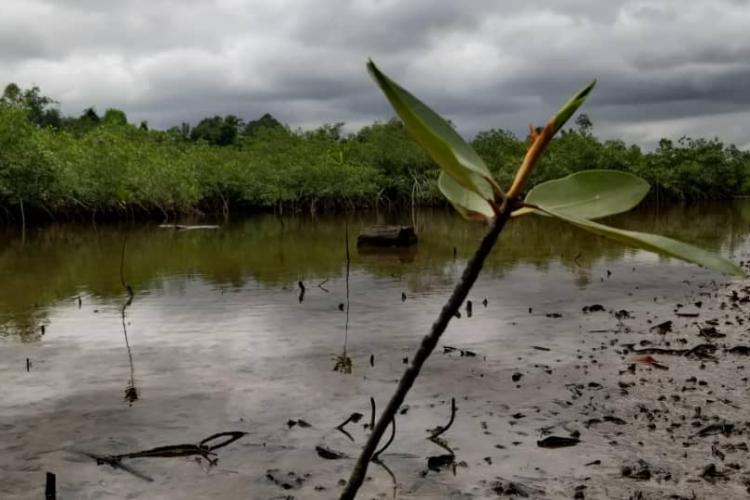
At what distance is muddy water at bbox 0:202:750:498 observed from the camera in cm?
604

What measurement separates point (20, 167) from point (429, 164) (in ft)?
129

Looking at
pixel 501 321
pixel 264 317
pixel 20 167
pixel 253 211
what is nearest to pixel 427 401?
pixel 501 321

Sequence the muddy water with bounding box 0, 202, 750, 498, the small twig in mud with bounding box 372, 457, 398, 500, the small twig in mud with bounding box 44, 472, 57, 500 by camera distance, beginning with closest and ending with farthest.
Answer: the small twig in mud with bounding box 44, 472, 57, 500
the small twig in mud with bounding box 372, 457, 398, 500
the muddy water with bounding box 0, 202, 750, 498

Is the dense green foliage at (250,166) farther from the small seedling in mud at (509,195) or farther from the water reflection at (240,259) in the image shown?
the small seedling in mud at (509,195)

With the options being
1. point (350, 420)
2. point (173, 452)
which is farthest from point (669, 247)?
point (350, 420)

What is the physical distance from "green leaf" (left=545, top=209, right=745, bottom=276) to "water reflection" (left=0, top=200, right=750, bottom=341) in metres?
11.7

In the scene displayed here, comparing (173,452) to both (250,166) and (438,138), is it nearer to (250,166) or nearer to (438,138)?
(438,138)

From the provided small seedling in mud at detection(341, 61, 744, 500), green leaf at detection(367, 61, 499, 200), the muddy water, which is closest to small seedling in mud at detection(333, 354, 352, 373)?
the muddy water

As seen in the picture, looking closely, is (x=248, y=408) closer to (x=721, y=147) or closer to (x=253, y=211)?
(x=253, y=211)

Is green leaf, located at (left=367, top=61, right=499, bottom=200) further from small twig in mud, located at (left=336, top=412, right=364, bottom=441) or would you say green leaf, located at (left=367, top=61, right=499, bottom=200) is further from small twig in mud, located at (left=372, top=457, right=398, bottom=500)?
small twig in mud, located at (left=336, top=412, right=364, bottom=441)

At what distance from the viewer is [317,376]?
29.5 ft

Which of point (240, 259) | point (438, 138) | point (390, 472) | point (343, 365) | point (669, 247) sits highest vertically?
point (438, 138)

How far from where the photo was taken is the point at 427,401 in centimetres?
791

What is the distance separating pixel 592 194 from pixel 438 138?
9.8 inches
